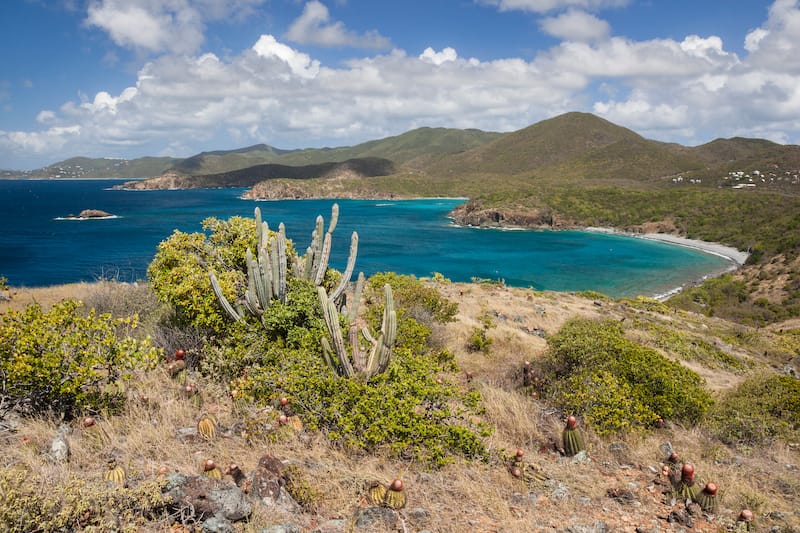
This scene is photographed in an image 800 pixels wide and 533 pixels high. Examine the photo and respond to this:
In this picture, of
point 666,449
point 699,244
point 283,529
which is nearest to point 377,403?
point 283,529

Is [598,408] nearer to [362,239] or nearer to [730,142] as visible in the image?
[362,239]

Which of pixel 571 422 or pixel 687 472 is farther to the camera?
pixel 571 422

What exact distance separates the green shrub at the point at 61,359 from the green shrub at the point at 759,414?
10.3 metres

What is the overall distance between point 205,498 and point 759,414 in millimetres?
10007

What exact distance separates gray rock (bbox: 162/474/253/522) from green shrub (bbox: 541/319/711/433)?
5.72m

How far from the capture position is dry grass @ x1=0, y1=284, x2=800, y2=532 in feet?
16.7

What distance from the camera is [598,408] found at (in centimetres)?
776

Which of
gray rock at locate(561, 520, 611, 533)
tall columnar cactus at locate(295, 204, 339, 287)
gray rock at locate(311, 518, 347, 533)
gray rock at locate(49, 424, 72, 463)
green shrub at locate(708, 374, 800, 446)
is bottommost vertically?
green shrub at locate(708, 374, 800, 446)

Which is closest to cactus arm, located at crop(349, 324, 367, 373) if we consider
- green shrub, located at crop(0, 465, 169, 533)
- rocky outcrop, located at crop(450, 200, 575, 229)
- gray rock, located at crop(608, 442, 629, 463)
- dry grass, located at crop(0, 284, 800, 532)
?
dry grass, located at crop(0, 284, 800, 532)

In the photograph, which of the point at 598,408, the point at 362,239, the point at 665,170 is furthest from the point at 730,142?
the point at 598,408

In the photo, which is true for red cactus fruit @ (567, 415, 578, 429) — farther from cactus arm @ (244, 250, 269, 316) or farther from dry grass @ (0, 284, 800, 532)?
cactus arm @ (244, 250, 269, 316)

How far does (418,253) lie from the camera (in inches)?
2496

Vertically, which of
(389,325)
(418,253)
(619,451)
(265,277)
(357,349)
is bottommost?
(418,253)

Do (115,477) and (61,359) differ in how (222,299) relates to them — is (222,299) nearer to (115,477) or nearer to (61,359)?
(61,359)
